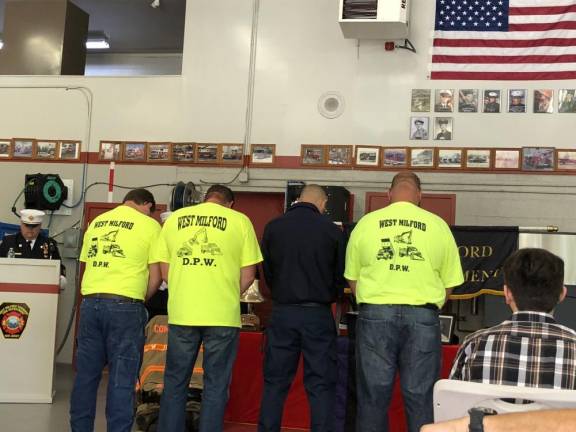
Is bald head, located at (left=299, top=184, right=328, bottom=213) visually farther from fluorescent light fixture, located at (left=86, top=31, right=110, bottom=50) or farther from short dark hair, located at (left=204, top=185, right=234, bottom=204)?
fluorescent light fixture, located at (left=86, top=31, right=110, bottom=50)

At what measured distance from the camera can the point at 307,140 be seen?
898 centimetres

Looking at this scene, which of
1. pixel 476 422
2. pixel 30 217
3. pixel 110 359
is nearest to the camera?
pixel 476 422

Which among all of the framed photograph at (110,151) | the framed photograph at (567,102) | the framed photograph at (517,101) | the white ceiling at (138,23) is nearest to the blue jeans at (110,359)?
the framed photograph at (110,151)

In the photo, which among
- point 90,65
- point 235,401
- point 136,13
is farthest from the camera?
point 90,65

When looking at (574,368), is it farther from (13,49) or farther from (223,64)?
(13,49)

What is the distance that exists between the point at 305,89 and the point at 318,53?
1.58ft

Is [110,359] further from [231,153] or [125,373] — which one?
[231,153]

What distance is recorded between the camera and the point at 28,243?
7.47 m

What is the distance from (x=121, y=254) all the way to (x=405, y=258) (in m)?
1.83

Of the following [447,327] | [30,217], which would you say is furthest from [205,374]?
[30,217]

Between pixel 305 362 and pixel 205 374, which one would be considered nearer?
pixel 205 374

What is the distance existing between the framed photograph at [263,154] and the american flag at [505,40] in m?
2.17

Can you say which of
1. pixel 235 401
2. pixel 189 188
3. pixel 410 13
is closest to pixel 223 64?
pixel 189 188

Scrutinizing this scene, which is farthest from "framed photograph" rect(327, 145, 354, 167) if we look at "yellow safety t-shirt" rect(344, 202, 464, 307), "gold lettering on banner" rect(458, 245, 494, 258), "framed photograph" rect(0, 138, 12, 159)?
"yellow safety t-shirt" rect(344, 202, 464, 307)
